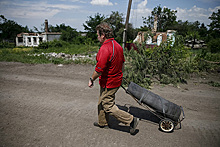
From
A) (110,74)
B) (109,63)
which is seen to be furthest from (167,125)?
(109,63)

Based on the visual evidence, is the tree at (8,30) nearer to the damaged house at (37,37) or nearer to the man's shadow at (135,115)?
the damaged house at (37,37)

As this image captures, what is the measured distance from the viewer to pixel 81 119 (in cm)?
417

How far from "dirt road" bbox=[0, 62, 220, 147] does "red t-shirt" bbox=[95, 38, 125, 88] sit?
1.20m

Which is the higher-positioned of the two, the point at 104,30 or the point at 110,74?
the point at 104,30

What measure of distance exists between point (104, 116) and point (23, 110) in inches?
98.8

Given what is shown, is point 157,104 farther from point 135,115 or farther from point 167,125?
point 135,115

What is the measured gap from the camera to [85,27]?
138 ft

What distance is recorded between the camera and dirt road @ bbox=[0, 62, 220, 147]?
330 cm

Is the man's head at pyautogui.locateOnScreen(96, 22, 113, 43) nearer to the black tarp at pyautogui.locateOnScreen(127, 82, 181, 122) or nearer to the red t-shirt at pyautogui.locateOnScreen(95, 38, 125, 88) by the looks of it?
the red t-shirt at pyautogui.locateOnScreen(95, 38, 125, 88)

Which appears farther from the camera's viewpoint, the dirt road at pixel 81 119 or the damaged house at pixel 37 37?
the damaged house at pixel 37 37

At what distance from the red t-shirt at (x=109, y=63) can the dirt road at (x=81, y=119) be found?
1199 millimetres

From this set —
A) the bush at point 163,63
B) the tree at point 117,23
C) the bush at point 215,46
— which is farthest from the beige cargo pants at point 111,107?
the tree at point 117,23

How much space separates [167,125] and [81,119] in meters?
2.11

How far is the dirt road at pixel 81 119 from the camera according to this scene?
330 centimetres
